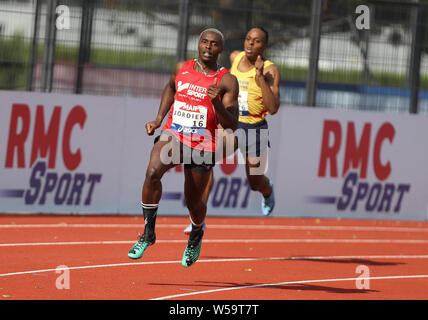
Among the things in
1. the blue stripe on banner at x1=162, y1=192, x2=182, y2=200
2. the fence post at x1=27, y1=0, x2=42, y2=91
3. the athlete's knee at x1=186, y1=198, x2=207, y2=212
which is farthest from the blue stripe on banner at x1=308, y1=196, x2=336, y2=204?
the athlete's knee at x1=186, y1=198, x2=207, y2=212

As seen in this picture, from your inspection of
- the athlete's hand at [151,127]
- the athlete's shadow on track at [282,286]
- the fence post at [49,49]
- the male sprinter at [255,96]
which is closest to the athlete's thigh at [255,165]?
the male sprinter at [255,96]

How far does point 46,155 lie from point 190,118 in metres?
6.13

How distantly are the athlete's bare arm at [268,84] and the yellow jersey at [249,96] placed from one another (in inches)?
5.8

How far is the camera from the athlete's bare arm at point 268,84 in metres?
10.5

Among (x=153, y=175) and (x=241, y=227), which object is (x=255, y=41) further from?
(x=241, y=227)

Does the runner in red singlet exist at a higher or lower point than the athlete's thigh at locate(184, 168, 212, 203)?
higher

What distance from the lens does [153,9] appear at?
1512cm

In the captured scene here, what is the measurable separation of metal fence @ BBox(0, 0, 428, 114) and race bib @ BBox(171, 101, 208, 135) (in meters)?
6.40

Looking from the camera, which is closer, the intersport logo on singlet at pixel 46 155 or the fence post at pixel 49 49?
the intersport logo on singlet at pixel 46 155

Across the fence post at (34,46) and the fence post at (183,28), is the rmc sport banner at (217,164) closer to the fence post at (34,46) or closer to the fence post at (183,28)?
the fence post at (34,46)

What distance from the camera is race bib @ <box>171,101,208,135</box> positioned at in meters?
8.69

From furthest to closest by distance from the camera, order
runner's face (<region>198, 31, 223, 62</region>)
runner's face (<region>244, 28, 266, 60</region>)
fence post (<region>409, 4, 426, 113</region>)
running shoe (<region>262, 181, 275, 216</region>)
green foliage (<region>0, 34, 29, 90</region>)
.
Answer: fence post (<region>409, 4, 426, 113</region>) → green foliage (<region>0, 34, 29, 90</region>) → running shoe (<region>262, 181, 275, 216</region>) → runner's face (<region>244, 28, 266, 60</region>) → runner's face (<region>198, 31, 223, 62</region>)

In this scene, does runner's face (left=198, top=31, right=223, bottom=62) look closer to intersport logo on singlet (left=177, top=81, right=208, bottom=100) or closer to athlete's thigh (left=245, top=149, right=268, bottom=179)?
intersport logo on singlet (left=177, top=81, right=208, bottom=100)
